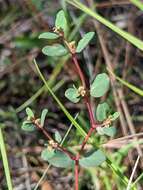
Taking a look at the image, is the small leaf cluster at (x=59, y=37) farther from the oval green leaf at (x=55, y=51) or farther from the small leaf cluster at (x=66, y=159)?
the small leaf cluster at (x=66, y=159)

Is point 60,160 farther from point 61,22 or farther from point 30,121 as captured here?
point 61,22

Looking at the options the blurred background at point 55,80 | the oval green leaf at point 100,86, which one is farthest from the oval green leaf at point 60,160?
the blurred background at point 55,80

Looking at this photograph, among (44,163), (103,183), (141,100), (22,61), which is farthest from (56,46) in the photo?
(22,61)

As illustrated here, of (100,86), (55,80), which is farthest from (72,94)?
(55,80)

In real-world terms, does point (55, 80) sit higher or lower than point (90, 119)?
lower

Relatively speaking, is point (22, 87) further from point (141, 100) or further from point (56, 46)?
point (56, 46)

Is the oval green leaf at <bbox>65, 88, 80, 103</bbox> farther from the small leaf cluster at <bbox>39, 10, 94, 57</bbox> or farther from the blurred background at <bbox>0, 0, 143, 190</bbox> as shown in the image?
the blurred background at <bbox>0, 0, 143, 190</bbox>

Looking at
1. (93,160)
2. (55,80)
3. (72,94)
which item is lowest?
(55,80)
